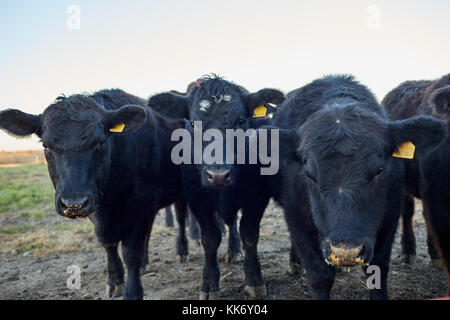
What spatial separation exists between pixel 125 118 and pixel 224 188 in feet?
5.57

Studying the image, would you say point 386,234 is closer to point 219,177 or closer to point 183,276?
point 219,177

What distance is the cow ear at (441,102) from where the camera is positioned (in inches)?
144

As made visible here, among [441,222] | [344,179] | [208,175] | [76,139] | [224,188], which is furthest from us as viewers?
[224,188]

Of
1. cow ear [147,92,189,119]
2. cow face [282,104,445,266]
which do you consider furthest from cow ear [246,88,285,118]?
cow face [282,104,445,266]

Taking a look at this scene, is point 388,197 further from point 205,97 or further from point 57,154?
point 57,154

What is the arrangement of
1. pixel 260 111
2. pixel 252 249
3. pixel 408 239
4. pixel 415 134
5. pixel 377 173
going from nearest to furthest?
pixel 377 173 < pixel 415 134 < pixel 252 249 < pixel 260 111 < pixel 408 239

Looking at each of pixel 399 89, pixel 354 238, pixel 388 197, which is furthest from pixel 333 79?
pixel 399 89

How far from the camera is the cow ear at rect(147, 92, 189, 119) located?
5.51m

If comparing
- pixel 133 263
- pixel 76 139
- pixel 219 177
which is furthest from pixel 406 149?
pixel 133 263

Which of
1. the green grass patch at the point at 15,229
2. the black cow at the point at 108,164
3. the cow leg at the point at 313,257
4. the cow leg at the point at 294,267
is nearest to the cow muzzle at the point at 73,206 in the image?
the black cow at the point at 108,164

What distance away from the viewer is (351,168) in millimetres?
2967

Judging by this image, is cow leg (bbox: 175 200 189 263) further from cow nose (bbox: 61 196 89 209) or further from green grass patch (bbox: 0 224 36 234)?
green grass patch (bbox: 0 224 36 234)

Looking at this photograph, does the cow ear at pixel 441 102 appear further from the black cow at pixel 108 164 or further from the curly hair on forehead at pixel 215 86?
the black cow at pixel 108 164

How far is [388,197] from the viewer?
3.54m
